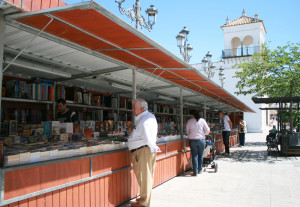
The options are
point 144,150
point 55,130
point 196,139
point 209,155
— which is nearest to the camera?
point 144,150

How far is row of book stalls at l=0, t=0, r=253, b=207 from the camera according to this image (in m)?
2.48

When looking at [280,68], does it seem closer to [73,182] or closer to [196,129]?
[196,129]

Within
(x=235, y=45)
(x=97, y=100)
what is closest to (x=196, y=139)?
(x=97, y=100)

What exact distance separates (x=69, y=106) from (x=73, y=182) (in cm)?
377

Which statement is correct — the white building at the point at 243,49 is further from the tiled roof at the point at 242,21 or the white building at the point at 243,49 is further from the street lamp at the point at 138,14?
the street lamp at the point at 138,14

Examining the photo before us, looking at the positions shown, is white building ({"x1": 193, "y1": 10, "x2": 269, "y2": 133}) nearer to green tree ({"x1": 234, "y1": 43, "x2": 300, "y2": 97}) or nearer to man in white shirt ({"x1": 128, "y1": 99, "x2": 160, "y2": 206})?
green tree ({"x1": 234, "y1": 43, "x2": 300, "y2": 97})

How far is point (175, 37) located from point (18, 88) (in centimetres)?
573

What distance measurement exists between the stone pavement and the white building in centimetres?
2149

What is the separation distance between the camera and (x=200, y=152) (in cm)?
605

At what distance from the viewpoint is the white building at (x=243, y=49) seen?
27391 mm

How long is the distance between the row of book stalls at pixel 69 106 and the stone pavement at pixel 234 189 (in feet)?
1.51

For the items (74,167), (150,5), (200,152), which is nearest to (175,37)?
(150,5)

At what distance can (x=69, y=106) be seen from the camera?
Answer: 652cm

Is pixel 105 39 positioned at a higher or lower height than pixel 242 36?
lower
